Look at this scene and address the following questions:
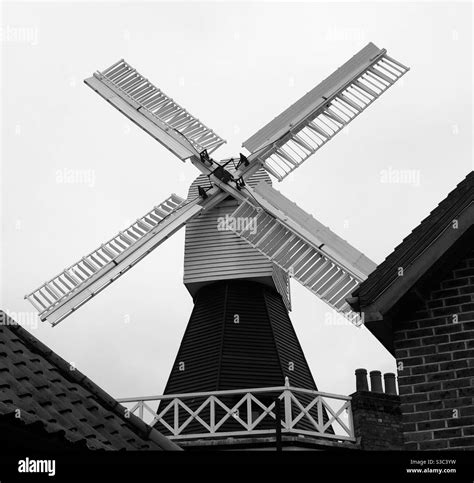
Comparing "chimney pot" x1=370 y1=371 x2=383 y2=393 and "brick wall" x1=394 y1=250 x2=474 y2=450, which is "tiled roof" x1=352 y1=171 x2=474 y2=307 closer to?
"brick wall" x1=394 y1=250 x2=474 y2=450

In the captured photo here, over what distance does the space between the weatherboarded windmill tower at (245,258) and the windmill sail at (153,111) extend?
49 millimetres

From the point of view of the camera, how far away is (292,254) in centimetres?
1780

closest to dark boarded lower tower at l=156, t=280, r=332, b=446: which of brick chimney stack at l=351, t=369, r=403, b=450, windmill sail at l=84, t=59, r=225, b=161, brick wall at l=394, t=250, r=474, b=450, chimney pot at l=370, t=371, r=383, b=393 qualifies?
chimney pot at l=370, t=371, r=383, b=393

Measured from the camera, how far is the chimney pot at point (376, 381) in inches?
A: 661

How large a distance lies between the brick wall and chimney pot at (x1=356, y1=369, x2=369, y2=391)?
30.2ft

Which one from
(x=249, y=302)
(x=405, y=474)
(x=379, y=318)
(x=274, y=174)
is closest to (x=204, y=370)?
(x=249, y=302)

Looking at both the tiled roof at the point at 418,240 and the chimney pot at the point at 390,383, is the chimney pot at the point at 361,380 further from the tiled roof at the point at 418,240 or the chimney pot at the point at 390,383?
the tiled roof at the point at 418,240

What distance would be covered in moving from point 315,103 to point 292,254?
12.6ft

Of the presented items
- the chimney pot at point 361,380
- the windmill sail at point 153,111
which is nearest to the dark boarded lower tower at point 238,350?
the chimney pot at point 361,380

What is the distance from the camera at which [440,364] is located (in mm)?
7512

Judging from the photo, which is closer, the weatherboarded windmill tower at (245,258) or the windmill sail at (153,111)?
the weatherboarded windmill tower at (245,258)

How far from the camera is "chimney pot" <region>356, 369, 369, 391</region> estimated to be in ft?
55.1

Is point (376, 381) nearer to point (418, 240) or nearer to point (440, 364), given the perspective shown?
point (418, 240)

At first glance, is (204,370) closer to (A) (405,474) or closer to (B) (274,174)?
(B) (274,174)
